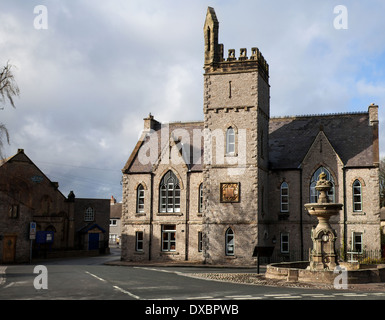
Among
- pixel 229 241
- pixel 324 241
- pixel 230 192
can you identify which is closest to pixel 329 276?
pixel 324 241

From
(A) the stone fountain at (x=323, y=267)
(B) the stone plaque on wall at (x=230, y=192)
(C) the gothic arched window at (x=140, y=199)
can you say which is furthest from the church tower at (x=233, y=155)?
(A) the stone fountain at (x=323, y=267)

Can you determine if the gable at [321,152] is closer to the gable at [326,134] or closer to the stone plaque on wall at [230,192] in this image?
the gable at [326,134]

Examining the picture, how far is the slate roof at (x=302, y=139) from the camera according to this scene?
37.3 metres

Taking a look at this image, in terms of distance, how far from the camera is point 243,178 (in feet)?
115

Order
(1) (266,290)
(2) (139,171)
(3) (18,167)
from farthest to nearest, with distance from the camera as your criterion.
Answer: (3) (18,167), (2) (139,171), (1) (266,290)

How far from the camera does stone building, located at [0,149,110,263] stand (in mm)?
37625

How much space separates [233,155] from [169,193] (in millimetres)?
7609

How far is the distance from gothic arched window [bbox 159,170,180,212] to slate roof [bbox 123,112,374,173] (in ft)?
5.97

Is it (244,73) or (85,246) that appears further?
(85,246)

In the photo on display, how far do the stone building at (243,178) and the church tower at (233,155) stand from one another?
0.08 meters

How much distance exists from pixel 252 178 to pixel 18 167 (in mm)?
23924

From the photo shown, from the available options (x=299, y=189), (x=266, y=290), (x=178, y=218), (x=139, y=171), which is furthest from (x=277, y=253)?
(x=266, y=290)
